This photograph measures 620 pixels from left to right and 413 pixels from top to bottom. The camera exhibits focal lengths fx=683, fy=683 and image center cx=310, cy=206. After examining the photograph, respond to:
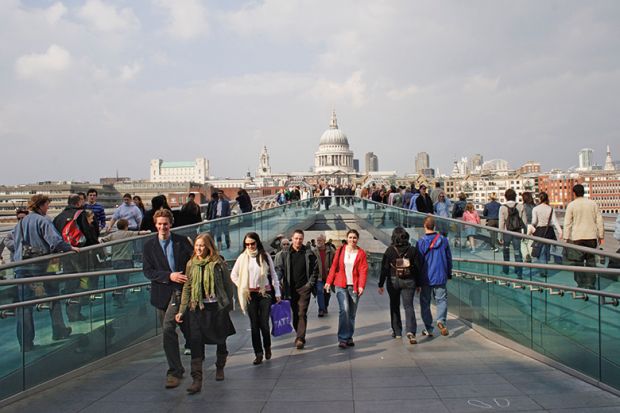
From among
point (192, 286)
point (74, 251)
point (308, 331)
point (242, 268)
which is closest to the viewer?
point (192, 286)

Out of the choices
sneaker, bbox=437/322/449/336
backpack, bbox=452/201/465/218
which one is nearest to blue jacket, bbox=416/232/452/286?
sneaker, bbox=437/322/449/336

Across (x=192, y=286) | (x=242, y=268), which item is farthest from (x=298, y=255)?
(x=192, y=286)

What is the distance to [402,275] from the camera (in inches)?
343

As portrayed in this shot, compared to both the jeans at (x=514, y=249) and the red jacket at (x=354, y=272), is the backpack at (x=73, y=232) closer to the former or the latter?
the red jacket at (x=354, y=272)

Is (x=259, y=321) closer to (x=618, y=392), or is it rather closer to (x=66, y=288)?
(x=66, y=288)

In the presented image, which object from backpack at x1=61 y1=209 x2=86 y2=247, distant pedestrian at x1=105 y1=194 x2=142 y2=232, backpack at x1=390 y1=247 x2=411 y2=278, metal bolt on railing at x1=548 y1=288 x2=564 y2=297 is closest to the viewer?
metal bolt on railing at x1=548 y1=288 x2=564 y2=297

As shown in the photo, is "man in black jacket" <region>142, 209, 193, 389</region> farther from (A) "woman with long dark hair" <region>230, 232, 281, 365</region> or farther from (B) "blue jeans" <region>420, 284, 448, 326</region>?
(B) "blue jeans" <region>420, 284, 448, 326</region>

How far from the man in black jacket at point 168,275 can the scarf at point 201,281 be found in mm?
124

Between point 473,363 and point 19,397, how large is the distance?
4430 millimetres

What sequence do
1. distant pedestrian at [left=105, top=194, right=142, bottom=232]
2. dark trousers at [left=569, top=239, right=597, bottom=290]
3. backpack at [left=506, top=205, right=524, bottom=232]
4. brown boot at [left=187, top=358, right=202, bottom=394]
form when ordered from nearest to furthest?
dark trousers at [left=569, top=239, right=597, bottom=290] → brown boot at [left=187, top=358, right=202, bottom=394] → backpack at [left=506, top=205, right=524, bottom=232] → distant pedestrian at [left=105, top=194, right=142, bottom=232]

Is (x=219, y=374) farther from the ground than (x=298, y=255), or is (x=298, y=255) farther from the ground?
(x=298, y=255)

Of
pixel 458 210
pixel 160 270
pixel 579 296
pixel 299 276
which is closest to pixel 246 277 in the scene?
pixel 299 276

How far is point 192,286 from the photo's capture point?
6.51 m

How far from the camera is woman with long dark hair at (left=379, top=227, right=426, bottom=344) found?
8711mm
